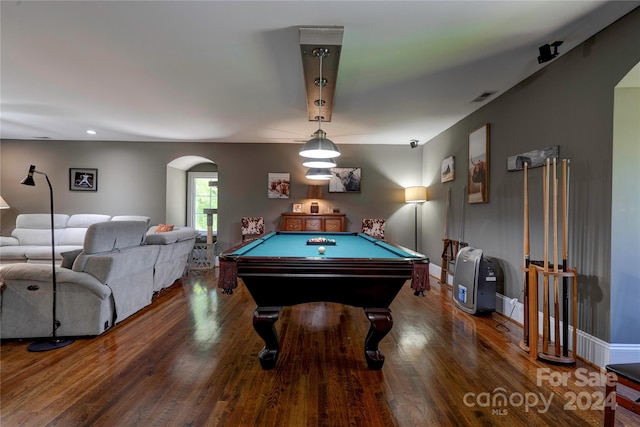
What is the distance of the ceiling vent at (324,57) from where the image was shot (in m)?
2.23

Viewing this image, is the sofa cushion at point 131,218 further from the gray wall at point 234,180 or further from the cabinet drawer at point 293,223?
the cabinet drawer at point 293,223

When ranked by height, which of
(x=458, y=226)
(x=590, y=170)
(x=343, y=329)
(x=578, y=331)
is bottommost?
(x=343, y=329)

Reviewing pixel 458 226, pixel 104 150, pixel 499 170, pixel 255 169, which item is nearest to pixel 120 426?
pixel 499 170

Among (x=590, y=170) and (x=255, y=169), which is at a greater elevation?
(x=255, y=169)

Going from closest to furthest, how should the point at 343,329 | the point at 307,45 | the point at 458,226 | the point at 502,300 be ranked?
the point at 307,45 < the point at 343,329 < the point at 502,300 < the point at 458,226

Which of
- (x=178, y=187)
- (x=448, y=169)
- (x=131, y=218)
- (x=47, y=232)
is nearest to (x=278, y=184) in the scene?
(x=178, y=187)

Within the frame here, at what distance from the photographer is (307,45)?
2299 mm

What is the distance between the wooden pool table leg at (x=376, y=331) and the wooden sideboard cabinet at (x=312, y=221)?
3499 millimetres

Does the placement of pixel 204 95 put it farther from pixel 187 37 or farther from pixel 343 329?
pixel 343 329

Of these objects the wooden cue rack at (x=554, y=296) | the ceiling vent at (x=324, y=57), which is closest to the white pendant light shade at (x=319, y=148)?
the ceiling vent at (x=324, y=57)

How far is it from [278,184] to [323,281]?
14.2 feet

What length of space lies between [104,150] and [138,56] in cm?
445

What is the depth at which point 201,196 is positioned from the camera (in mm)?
7320

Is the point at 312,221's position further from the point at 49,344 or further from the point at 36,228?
the point at 36,228
